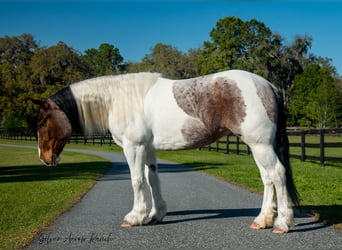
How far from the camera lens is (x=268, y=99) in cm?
512

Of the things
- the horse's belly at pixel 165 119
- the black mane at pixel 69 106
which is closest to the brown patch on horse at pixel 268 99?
the horse's belly at pixel 165 119

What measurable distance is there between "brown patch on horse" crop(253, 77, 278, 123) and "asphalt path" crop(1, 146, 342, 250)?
4.81 feet

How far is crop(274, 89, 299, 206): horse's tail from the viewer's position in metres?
5.27

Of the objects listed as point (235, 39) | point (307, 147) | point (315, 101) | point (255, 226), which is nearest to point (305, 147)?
point (307, 147)

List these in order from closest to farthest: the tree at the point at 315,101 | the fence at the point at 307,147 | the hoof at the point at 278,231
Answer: the hoof at the point at 278,231 < the fence at the point at 307,147 < the tree at the point at 315,101

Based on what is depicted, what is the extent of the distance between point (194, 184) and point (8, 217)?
4865 millimetres

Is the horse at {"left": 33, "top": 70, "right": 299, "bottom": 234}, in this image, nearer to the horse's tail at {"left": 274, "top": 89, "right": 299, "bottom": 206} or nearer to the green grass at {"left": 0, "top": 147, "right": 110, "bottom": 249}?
the horse's tail at {"left": 274, "top": 89, "right": 299, "bottom": 206}

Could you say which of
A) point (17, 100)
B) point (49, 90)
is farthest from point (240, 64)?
point (17, 100)

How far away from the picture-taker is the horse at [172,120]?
5.09 m

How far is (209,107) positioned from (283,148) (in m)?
1.12

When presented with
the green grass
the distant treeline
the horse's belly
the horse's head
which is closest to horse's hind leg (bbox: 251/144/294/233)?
the horse's belly

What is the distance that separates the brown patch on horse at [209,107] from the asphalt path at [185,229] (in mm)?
1182

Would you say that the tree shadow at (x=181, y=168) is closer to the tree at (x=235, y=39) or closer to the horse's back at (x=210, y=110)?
the horse's back at (x=210, y=110)

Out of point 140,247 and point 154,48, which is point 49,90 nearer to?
point 154,48
